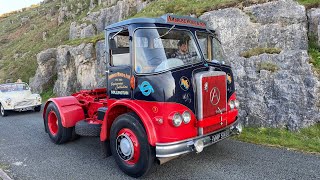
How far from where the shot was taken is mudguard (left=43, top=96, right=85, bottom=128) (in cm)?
696

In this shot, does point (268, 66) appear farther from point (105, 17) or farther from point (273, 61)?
point (105, 17)

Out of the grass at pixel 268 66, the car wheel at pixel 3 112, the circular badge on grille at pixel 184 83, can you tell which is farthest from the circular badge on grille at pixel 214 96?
the car wheel at pixel 3 112

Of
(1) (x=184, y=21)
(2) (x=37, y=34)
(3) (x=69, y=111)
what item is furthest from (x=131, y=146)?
(2) (x=37, y=34)

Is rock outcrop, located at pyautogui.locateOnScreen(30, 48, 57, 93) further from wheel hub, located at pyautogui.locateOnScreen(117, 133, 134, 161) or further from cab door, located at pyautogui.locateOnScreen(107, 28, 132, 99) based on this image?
wheel hub, located at pyautogui.locateOnScreen(117, 133, 134, 161)

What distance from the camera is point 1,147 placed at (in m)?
7.30

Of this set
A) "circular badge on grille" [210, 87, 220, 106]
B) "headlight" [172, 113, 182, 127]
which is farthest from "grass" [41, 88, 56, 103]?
"headlight" [172, 113, 182, 127]

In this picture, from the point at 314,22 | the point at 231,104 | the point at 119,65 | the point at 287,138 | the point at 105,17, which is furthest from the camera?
the point at 105,17

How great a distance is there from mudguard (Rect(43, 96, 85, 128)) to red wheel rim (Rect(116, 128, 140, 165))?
2372mm

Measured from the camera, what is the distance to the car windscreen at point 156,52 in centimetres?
482

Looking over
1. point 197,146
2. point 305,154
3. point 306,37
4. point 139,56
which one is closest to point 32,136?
point 139,56

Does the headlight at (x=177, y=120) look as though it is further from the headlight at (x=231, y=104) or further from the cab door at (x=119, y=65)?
the headlight at (x=231, y=104)

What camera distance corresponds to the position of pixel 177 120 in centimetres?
454

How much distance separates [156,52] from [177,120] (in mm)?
1289

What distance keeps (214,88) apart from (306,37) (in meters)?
5.06
